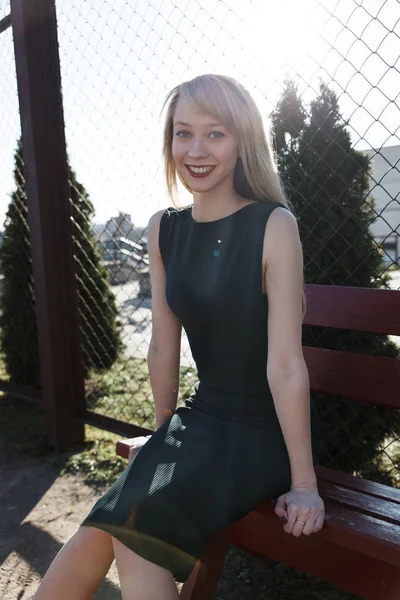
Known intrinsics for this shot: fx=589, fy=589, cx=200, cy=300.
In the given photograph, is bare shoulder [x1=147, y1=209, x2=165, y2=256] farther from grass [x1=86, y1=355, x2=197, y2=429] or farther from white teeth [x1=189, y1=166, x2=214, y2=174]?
grass [x1=86, y1=355, x2=197, y2=429]

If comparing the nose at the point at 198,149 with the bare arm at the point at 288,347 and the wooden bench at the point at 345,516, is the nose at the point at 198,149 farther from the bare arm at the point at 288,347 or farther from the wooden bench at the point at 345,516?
the wooden bench at the point at 345,516

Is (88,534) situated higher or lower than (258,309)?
lower

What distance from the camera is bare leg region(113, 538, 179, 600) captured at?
4.41 feet

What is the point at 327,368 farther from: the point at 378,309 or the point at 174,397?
the point at 174,397

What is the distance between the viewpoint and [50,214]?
315 centimetres

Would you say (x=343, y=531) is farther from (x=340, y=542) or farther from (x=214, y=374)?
→ (x=214, y=374)

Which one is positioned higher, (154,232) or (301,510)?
(154,232)

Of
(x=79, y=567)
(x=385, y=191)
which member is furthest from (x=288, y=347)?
(x=385, y=191)

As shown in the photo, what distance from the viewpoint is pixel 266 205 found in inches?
66.6

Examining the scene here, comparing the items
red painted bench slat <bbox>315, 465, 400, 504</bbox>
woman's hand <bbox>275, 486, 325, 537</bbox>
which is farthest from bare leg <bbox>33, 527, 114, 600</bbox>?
red painted bench slat <bbox>315, 465, 400, 504</bbox>

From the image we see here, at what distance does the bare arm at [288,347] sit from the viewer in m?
1.52

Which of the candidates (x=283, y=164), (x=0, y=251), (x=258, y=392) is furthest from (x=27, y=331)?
(x=258, y=392)

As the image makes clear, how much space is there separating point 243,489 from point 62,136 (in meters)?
2.29

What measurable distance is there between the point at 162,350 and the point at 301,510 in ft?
2.41
